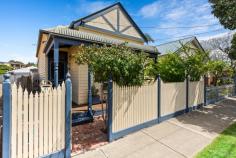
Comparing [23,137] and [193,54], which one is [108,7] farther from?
[23,137]

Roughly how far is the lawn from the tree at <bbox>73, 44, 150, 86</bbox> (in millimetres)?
2852

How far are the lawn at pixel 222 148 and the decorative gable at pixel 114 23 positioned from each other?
10.5 metres

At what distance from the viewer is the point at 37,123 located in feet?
12.5

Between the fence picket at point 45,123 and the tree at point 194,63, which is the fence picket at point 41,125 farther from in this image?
the tree at point 194,63

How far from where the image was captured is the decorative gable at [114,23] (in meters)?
13.0

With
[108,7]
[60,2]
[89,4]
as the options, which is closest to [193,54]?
[108,7]

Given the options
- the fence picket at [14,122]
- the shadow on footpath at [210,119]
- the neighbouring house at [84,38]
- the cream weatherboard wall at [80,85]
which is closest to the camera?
the fence picket at [14,122]

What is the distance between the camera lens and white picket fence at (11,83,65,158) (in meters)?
3.51

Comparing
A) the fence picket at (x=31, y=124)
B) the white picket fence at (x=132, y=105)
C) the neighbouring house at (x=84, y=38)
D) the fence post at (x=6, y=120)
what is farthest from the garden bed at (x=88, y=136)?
the neighbouring house at (x=84, y=38)

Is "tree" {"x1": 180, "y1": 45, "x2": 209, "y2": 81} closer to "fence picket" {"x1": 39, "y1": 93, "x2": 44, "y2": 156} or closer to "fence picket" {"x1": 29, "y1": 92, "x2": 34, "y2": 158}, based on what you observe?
"fence picket" {"x1": 39, "y1": 93, "x2": 44, "y2": 156}

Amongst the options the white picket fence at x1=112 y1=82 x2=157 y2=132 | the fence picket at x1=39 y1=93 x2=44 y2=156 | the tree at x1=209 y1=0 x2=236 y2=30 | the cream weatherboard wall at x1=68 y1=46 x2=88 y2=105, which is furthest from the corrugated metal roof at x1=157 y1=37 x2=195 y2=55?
the fence picket at x1=39 y1=93 x2=44 y2=156

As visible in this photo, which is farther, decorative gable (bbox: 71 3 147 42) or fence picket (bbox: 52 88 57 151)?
decorative gable (bbox: 71 3 147 42)

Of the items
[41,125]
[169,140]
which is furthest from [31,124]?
[169,140]

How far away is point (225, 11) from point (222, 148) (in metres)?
8.12
